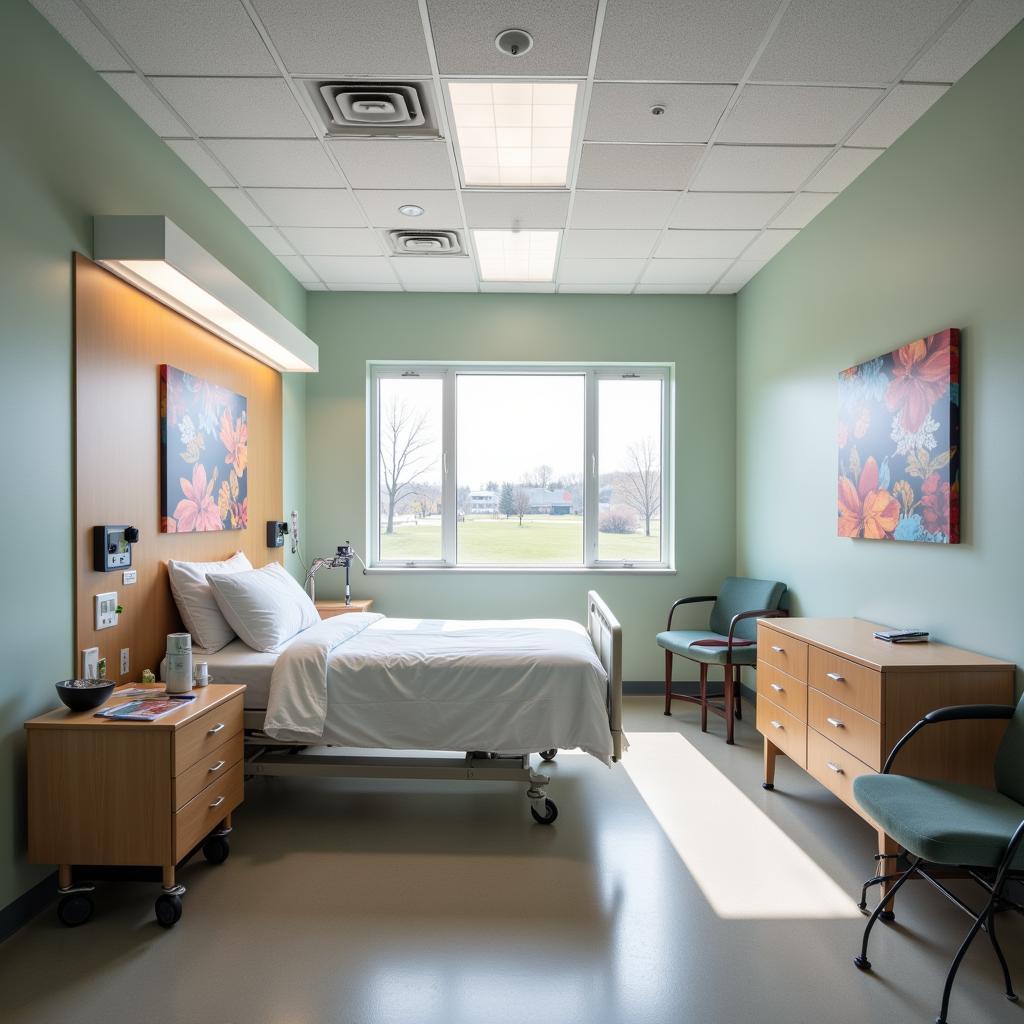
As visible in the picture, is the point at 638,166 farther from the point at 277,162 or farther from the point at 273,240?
the point at 273,240

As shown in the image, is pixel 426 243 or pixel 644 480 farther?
pixel 644 480

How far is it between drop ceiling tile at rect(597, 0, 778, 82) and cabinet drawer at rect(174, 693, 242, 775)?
2.90 metres

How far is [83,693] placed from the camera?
7.96 feet

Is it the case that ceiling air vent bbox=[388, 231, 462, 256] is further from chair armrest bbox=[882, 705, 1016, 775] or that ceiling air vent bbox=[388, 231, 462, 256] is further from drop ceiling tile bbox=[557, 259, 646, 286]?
chair armrest bbox=[882, 705, 1016, 775]

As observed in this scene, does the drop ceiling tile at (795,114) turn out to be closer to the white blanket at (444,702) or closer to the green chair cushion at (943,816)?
the white blanket at (444,702)

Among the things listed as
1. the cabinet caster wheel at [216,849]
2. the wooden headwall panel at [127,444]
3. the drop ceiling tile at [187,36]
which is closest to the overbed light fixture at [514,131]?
the drop ceiling tile at [187,36]

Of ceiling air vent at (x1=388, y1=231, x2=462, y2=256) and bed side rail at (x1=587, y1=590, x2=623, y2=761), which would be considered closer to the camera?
bed side rail at (x1=587, y1=590, x2=623, y2=761)

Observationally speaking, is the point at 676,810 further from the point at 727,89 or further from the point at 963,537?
the point at 727,89

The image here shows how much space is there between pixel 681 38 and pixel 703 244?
6.73 ft

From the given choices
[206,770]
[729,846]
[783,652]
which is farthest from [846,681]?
[206,770]

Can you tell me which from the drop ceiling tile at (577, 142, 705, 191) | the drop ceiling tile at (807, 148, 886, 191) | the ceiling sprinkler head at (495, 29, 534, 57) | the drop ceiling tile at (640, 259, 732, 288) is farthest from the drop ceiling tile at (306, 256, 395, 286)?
the drop ceiling tile at (807, 148, 886, 191)

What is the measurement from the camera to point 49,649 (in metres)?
2.48

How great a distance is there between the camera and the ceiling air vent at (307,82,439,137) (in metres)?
2.86

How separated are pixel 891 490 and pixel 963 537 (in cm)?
51
